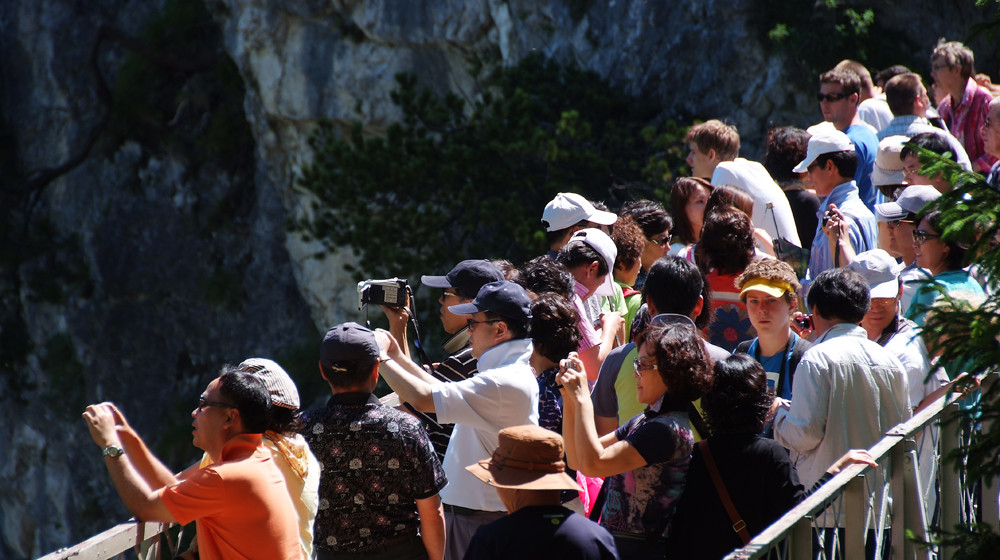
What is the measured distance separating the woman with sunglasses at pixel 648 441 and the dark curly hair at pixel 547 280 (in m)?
1.15

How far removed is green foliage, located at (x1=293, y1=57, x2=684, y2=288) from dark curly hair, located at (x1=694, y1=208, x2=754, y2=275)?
299 inches

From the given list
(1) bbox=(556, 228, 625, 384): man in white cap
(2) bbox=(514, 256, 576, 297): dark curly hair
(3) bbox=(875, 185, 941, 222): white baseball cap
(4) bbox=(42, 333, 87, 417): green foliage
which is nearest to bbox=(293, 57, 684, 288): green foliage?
(3) bbox=(875, 185, 941, 222): white baseball cap

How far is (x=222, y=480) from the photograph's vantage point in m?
2.90

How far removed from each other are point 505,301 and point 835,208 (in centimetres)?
236

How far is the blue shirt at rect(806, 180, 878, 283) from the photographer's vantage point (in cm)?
535

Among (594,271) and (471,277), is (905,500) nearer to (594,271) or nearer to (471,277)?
(594,271)

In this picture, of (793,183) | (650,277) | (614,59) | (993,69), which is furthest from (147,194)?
(650,277)

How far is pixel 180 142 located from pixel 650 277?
18.0m

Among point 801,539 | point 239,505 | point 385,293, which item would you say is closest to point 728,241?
point 385,293

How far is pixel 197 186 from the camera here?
66.7 feet

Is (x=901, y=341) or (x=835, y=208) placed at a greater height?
(x=835, y=208)

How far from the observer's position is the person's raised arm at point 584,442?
301 centimetres

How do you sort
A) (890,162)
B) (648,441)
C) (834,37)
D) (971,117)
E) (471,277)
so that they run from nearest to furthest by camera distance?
(648,441)
(471,277)
(890,162)
(971,117)
(834,37)

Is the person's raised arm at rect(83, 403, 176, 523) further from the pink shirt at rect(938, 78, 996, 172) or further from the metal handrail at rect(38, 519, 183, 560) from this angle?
the pink shirt at rect(938, 78, 996, 172)
